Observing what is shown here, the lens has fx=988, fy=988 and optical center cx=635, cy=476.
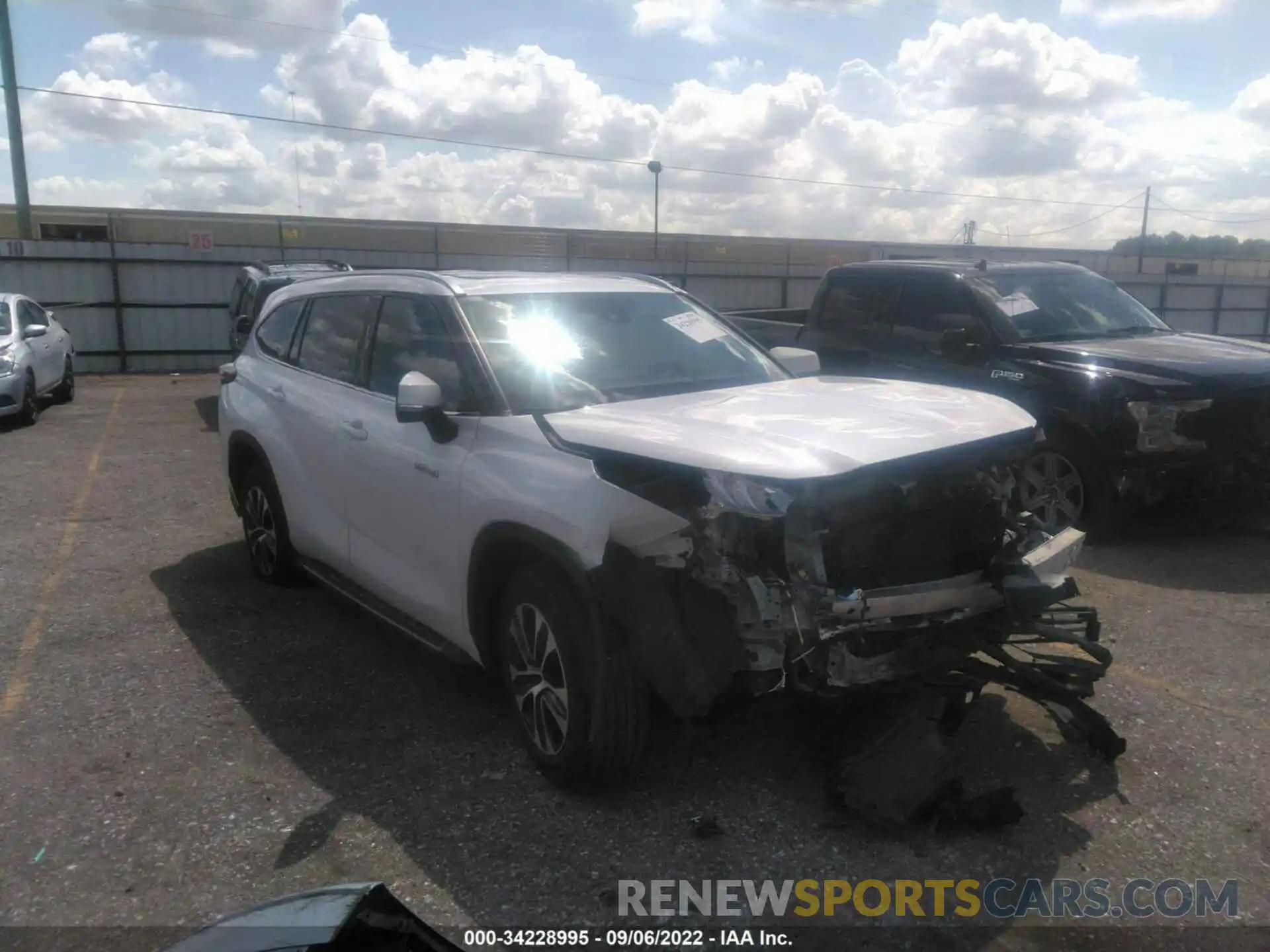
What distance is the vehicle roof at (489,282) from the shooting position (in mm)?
4426

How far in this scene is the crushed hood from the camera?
3.10 m

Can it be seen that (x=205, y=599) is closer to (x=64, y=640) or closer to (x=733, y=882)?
(x=64, y=640)

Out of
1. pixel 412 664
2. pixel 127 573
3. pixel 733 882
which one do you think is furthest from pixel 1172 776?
pixel 127 573

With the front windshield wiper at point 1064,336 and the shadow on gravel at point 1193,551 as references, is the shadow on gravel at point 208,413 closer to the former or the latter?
the front windshield wiper at point 1064,336

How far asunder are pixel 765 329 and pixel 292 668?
5808 millimetres

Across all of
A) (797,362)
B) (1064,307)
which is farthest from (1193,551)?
(797,362)

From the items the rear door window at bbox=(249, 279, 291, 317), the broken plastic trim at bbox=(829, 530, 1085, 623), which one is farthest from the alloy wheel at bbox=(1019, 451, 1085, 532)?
the rear door window at bbox=(249, 279, 291, 317)

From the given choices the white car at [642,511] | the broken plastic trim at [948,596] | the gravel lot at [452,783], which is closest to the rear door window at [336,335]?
the white car at [642,511]

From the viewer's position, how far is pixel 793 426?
11.2ft

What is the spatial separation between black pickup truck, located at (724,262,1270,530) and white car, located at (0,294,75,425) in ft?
30.4

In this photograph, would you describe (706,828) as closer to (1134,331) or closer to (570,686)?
(570,686)

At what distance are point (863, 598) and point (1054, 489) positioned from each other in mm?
4269

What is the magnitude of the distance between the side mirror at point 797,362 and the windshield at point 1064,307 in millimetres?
2877

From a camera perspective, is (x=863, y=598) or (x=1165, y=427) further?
(x=1165, y=427)
